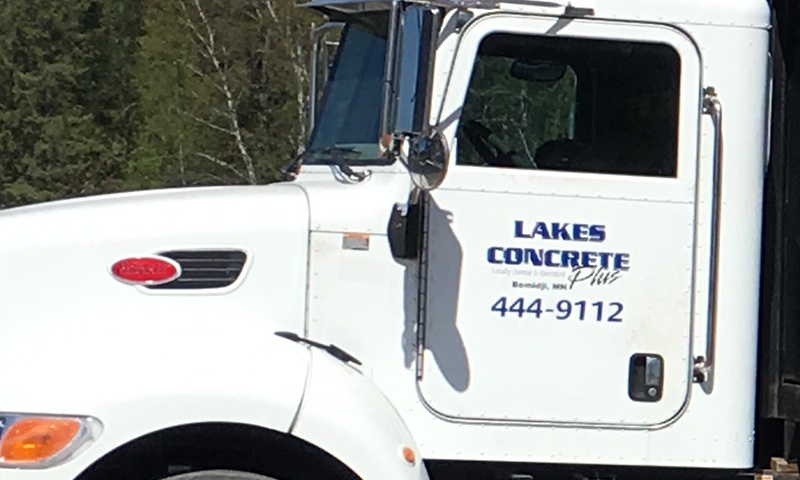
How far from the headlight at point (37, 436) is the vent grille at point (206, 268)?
22.1 inches

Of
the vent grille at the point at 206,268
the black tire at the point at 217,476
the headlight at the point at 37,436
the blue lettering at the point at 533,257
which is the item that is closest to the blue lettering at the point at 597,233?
the blue lettering at the point at 533,257

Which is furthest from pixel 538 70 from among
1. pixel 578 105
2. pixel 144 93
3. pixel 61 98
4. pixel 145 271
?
pixel 61 98

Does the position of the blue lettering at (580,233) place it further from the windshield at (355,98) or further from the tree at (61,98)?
the tree at (61,98)

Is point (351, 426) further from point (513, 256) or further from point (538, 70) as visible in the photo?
point (538, 70)

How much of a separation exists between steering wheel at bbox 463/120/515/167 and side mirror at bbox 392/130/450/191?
0.28 meters

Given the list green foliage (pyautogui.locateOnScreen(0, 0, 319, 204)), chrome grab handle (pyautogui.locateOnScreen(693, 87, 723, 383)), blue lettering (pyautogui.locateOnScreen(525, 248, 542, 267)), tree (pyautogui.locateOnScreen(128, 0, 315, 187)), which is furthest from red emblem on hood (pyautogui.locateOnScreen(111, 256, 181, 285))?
green foliage (pyautogui.locateOnScreen(0, 0, 319, 204))

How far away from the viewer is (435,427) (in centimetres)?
523

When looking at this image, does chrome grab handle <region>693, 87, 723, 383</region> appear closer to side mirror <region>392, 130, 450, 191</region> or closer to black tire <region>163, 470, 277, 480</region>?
side mirror <region>392, 130, 450, 191</region>

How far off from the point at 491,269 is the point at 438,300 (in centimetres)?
21

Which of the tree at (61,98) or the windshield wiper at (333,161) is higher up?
the tree at (61,98)

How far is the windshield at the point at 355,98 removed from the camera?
549 centimetres

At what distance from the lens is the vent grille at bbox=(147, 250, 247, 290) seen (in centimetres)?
514

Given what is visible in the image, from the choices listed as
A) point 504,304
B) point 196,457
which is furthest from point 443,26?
point 196,457

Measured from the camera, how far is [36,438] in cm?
482
